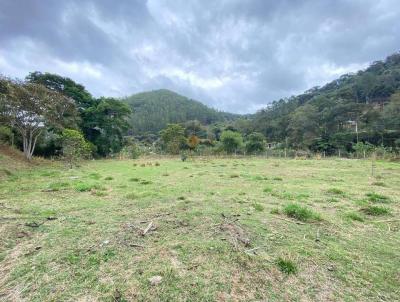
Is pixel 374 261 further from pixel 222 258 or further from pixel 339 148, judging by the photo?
pixel 339 148

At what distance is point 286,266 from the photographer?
3201 mm

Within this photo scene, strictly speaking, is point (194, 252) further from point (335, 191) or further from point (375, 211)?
point (335, 191)

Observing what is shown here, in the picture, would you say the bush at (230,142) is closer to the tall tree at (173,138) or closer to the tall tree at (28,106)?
the tall tree at (173,138)

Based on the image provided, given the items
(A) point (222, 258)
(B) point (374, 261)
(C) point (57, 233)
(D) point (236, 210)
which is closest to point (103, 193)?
(C) point (57, 233)

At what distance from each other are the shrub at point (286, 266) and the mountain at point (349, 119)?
46826 millimetres

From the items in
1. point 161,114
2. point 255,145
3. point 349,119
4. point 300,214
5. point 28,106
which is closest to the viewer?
point 300,214

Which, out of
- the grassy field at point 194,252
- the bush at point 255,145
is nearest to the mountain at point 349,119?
the bush at point 255,145

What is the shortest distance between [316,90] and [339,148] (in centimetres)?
7290

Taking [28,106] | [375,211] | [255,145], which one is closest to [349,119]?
[255,145]

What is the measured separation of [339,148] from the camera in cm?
4362

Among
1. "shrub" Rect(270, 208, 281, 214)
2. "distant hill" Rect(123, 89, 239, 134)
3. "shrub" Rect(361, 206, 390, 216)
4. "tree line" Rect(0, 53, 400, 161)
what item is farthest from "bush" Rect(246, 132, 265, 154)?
"distant hill" Rect(123, 89, 239, 134)

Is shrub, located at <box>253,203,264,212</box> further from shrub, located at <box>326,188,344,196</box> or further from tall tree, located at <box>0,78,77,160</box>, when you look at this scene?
tall tree, located at <box>0,78,77,160</box>

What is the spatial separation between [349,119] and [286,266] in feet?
205

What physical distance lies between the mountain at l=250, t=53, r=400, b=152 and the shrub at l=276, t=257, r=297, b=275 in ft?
154
